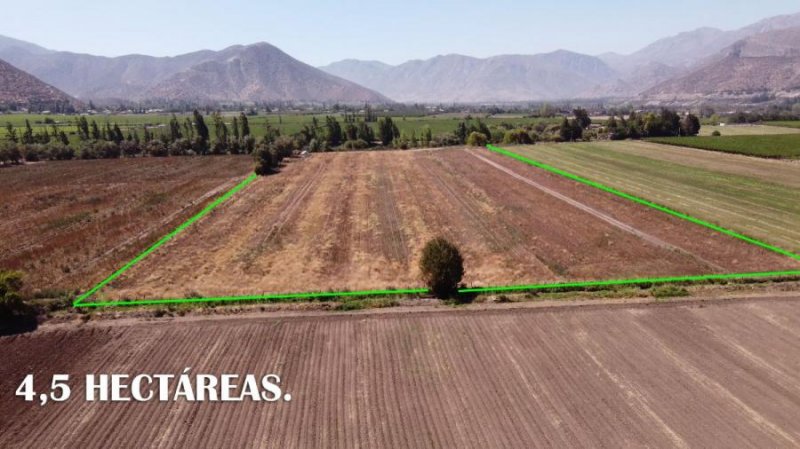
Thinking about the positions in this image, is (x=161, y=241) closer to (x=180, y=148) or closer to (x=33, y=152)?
(x=180, y=148)

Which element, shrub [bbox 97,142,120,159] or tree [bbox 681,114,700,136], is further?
tree [bbox 681,114,700,136]

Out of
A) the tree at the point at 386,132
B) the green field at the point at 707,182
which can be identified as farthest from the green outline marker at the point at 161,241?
the tree at the point at 386,132

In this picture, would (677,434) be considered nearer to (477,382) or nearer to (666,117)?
(477,382)

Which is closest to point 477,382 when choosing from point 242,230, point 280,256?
point 280,256

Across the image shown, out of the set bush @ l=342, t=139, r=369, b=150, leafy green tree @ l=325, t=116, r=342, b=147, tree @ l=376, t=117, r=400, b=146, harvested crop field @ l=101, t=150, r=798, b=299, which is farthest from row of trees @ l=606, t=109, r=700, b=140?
leafy green tree @ l=325, t=116, r=342, b=147

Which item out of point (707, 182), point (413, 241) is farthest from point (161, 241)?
point (707, 182)

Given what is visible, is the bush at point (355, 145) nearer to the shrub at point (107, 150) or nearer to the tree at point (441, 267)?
the shrub at point (107, 150)

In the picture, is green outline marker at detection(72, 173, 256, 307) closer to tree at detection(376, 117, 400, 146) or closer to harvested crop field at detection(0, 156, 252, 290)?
harvested crop field at detection(0, 156, 252, 290)
